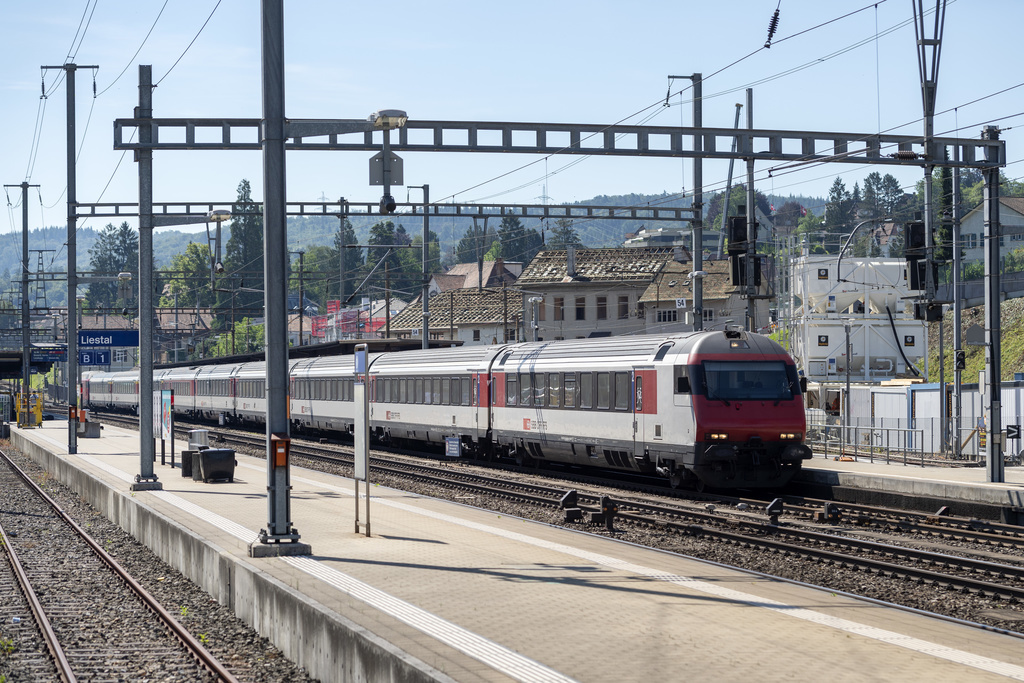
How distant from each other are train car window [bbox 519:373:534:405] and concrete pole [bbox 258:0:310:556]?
15471 millimetres

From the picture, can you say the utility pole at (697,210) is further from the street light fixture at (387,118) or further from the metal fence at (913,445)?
the street light fixture at (387,118)

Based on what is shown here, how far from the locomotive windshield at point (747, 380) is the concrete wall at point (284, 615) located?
34.2ft

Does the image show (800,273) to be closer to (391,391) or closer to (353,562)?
(391,391)

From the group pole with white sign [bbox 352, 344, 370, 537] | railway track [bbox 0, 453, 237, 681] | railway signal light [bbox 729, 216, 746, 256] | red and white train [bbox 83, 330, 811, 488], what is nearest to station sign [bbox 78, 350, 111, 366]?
red and white train [bbox 83, 330, 811, 488]

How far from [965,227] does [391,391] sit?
6873cm

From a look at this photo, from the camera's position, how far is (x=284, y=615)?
1120cm

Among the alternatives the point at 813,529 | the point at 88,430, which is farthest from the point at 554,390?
the point at 88,430

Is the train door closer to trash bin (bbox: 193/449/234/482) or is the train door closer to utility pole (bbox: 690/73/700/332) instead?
utility pole (bbox: 690/73/700/332)

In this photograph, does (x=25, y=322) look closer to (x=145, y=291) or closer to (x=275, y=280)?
(x=145, y=291)

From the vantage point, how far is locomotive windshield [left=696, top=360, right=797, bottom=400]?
74.5 feet

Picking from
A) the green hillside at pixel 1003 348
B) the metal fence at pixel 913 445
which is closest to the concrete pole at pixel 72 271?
the metal fence at pixel 913 445

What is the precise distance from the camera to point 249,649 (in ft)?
38.4

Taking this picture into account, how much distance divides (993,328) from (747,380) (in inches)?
187

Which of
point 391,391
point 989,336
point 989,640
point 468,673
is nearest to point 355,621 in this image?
point 468,673
